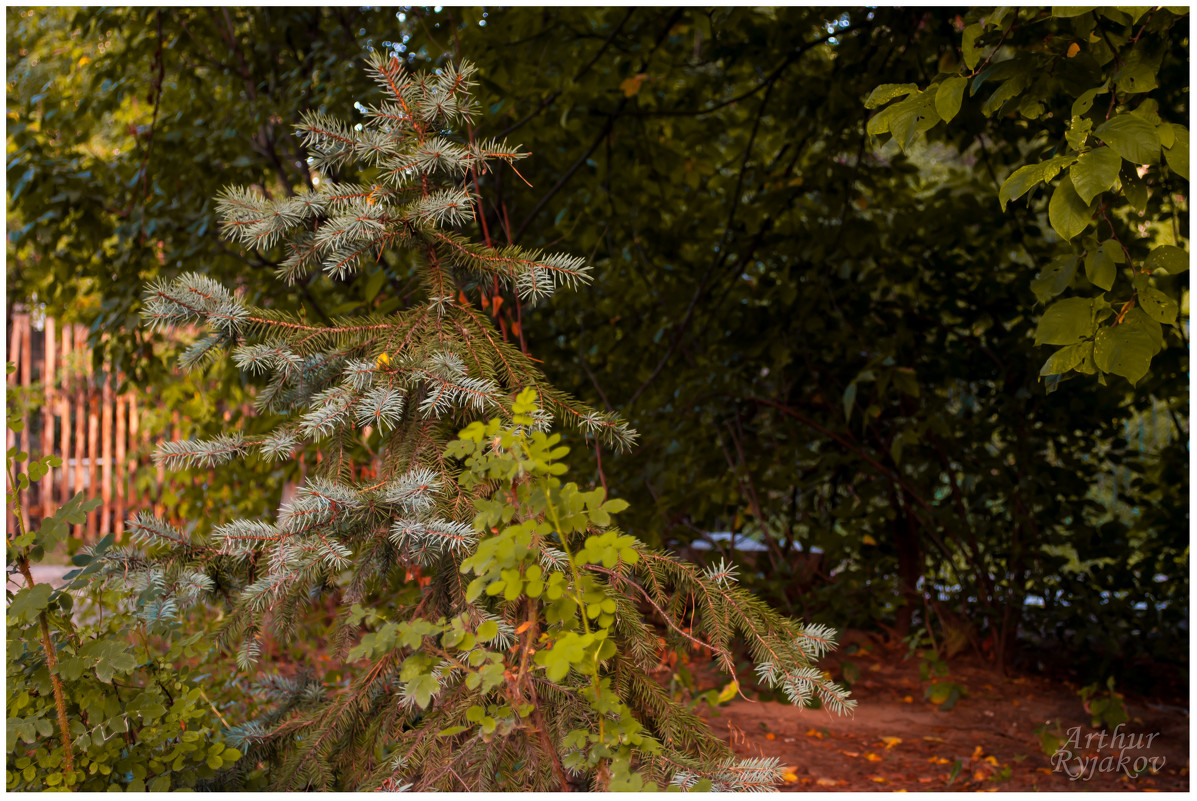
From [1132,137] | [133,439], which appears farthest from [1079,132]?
[133,439]

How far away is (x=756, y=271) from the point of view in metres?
3.94

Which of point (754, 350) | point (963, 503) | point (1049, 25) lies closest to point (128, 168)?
point (754, 350)

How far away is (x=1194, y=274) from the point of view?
3010 mm

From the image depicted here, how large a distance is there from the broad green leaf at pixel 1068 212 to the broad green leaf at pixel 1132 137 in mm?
75

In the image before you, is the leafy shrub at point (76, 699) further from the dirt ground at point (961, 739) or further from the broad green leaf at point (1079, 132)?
the dirt ground at point (961, 739)

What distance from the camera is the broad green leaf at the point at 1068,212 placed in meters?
1.21

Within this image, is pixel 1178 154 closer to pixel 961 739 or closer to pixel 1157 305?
pixel 1157 305

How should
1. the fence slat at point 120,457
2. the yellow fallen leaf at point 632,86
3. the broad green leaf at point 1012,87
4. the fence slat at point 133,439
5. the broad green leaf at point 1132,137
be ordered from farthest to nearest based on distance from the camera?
the fence slat at point 120,457, the fence slat at point 133,439, the yellow fallen leaf at point 632,86, the broad green leaf at point 1012,87, the broad green leaf at point 1132,137

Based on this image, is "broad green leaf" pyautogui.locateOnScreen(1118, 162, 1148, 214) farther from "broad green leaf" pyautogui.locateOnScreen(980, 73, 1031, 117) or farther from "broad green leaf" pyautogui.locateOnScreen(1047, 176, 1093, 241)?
"broad green leaf" pyautogui.locateOnScreen(980, 73, 1031, 117)

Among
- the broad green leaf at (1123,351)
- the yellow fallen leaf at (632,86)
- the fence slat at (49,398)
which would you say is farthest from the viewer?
the fence slat at (49,398)

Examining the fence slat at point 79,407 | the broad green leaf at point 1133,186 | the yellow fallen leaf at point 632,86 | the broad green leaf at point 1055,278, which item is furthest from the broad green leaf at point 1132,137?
the fence slat at point 79,407

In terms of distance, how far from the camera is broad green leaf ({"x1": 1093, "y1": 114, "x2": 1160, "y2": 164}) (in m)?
1.13

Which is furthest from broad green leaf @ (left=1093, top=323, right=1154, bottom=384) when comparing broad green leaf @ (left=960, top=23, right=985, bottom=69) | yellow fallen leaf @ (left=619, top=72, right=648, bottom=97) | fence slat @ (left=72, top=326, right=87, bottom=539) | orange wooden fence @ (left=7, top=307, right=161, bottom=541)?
fence slat @ (left=72, top=326, right=87, bottom=539)

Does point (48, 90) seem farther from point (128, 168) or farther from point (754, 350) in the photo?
point (754, 350)
